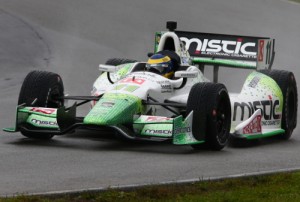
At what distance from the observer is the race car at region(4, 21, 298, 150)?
39.2 ft

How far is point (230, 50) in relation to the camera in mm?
15125

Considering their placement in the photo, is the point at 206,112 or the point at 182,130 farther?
the point at 206,112

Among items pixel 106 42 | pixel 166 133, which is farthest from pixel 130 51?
pixel 166 133

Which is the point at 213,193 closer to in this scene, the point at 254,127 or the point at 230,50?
the point at 254,127

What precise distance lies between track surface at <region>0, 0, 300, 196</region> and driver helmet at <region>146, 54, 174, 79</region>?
4.19 ft

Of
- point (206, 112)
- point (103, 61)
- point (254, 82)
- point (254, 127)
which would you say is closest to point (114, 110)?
point (206, 112)

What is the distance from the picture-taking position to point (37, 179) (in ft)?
31.1

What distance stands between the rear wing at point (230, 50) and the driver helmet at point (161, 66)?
159cm

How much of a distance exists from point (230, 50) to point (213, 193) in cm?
630

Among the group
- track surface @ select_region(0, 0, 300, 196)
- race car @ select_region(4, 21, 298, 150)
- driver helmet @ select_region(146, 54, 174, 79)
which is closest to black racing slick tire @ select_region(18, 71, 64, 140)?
race car @ select_region(4, 21, 298, 150)

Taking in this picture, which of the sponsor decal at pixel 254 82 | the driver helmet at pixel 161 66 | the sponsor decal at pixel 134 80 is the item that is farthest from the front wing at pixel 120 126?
the sponsor decal at pixel 254 82

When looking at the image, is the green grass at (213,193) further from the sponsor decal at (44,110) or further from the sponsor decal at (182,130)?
the sponsor decal at (44,110)

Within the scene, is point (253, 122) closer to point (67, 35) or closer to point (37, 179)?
point (37, 179)

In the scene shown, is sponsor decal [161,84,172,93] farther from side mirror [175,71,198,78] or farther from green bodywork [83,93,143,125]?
green bodywork [83,93,143,125]
